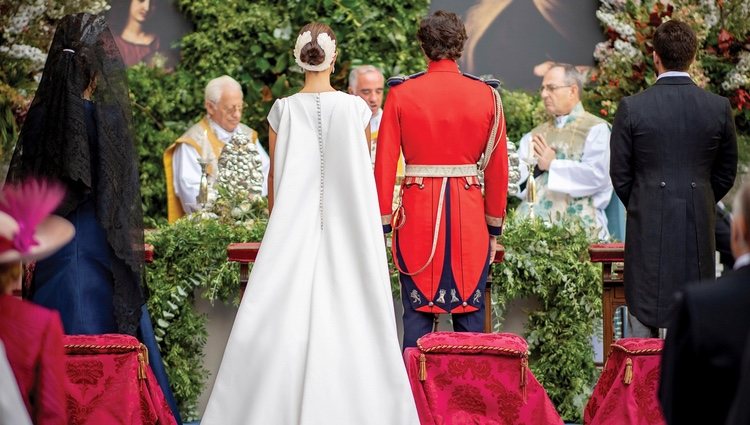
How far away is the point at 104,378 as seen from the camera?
5789mm

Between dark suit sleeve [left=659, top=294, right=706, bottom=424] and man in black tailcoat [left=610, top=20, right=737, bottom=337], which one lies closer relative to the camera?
dark suit sleeve [left=659, top=294, right=706, bottom=424]

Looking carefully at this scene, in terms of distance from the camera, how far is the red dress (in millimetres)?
3922

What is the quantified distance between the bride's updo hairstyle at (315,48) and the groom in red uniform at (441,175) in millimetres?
342

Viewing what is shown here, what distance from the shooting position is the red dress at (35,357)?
3.92m

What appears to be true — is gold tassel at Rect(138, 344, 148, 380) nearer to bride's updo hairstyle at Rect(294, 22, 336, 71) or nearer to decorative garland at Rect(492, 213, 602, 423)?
bride's updo hairstyle at Rect(294, 22, 336, 71)

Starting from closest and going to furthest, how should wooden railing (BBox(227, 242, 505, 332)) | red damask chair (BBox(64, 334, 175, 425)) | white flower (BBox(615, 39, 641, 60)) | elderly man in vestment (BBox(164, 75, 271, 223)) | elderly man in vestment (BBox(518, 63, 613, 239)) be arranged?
red damask chair (BBox(64, 334, 175, 425)), wooden railing (BBox(227, 242, 505, 332)), elderly man in vestment (BBox(518, 63, 613, 239)), elderly man in vestment (BBox(164, 75, 271, 223)), white flower (BBox(615, 39, 641, 60))

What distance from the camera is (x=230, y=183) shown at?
797 centimetres

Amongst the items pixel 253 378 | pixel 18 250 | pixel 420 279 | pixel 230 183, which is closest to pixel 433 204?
pixel 420 279

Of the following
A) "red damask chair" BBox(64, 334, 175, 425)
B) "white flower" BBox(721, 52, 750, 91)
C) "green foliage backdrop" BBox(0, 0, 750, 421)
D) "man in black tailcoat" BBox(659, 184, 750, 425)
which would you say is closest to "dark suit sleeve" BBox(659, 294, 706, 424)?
"man in black tailcoat" BBox(659, 184, 750, 425)

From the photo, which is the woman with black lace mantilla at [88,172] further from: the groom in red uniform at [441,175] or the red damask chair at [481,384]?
the red damask chair at [481,384]

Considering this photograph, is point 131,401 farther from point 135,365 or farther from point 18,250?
point 18,250

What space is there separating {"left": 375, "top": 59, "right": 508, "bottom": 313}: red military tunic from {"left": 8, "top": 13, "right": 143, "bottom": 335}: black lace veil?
116 cm

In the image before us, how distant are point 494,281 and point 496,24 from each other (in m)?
5.49

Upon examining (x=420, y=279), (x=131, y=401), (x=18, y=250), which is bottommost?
(x=131, y=401)
